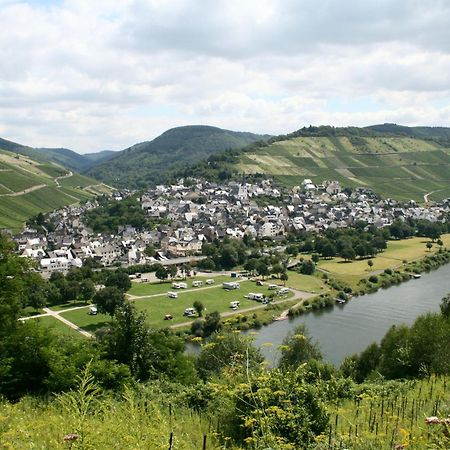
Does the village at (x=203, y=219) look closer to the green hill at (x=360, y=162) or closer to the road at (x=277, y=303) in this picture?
the green hill at (x=360, y=162)

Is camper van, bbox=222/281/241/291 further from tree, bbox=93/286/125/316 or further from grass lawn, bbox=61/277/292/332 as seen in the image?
tree, bbox=93/286/125/316

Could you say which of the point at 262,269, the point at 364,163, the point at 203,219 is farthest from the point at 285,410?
the point at 364,163

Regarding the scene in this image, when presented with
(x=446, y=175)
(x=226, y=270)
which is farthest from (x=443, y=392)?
(x=446, y=175)

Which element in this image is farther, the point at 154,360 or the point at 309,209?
the point at 309,209

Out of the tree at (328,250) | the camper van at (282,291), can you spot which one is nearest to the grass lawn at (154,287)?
the camper van at (282,291)

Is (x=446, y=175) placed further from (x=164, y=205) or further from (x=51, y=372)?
(x=51, y=372)

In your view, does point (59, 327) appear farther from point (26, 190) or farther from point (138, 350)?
point (26, 190)
